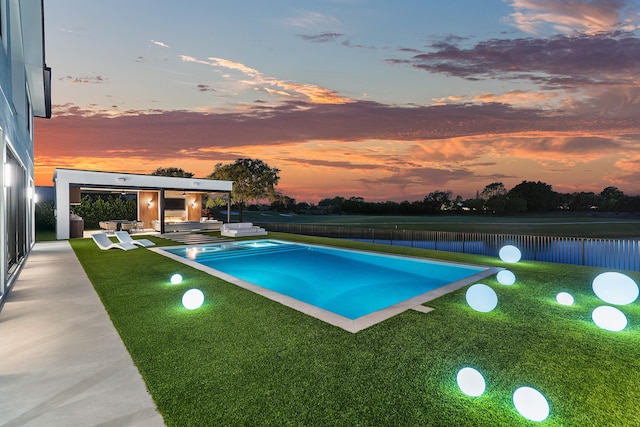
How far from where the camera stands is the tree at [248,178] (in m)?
33.6

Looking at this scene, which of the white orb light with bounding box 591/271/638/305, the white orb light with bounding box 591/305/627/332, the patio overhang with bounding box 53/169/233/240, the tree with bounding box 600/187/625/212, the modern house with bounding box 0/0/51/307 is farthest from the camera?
the tree with bounding box 600/187/625/212

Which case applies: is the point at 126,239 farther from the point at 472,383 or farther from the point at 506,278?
the point at 472,383

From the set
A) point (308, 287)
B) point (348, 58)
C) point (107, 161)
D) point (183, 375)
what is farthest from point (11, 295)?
point (107, 161)

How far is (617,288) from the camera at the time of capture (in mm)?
5469

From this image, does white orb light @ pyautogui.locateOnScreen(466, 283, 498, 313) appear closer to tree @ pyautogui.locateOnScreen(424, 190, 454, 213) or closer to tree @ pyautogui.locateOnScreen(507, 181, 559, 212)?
tree @ pyautogui.locateOnScreen(424, 190, 454, 213)

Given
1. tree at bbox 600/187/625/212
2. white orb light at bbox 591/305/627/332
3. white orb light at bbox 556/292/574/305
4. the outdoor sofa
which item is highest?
tree at bbox 600/187/625/212

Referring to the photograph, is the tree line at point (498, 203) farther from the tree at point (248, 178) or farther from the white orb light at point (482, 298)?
the white orb light at point (482, 298)

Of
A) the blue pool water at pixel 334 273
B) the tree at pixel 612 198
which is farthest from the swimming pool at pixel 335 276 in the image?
the tree at pixel 612 198

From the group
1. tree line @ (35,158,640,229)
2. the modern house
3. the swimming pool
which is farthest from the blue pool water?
tree line @ (35,158,640,229)

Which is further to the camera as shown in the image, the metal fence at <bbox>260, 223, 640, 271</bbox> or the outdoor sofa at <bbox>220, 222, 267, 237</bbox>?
the outdoor sofa at <bbox>220, 222, 267, 237</bbox>

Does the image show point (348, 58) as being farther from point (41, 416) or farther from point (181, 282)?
point (41, 416)

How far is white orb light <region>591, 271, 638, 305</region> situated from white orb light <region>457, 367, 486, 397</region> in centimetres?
435

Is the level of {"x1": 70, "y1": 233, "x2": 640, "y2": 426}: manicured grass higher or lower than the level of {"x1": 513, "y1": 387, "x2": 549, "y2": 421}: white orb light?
lower

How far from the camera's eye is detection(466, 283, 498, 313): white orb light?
5.38 m
